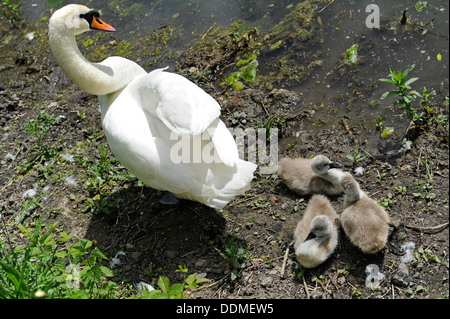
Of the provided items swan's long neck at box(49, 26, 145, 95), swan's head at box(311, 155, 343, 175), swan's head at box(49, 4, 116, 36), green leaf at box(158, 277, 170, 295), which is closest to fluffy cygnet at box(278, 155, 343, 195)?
swan's head at box(311, 155, 343, 175)

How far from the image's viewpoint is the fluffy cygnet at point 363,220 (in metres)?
3.63

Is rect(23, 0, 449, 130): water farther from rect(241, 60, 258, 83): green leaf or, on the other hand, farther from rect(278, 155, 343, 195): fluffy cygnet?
rect(278, 155, 343, 195): fluffy cygnet

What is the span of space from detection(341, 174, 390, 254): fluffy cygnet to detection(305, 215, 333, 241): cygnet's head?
21 centimetres

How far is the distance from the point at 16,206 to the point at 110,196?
1066mm

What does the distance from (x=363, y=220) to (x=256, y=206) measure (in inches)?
41.8

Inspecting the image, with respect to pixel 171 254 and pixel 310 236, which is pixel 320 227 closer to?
pixel 310 236

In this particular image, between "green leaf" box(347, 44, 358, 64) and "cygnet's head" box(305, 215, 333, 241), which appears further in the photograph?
"green leaf" box(347, 44, 358, 64)

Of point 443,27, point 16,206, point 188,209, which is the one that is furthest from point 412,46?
point 16,206

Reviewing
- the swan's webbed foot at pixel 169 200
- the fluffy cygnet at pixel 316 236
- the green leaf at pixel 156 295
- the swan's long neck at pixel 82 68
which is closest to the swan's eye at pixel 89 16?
the swan's long neck at pixel 82 68

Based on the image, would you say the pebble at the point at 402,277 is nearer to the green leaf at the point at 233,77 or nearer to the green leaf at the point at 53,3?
the green leaf at the point at 233,77

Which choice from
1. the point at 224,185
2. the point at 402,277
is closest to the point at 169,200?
the point at 224,185

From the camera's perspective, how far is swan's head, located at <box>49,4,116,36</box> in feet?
13.5

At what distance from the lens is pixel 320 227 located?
3719 mm

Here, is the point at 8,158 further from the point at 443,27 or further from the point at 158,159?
the point at 443,27
